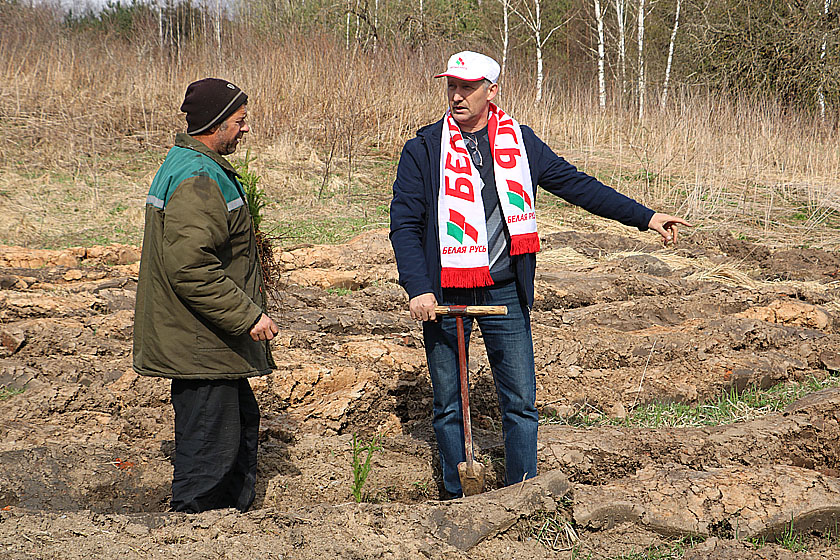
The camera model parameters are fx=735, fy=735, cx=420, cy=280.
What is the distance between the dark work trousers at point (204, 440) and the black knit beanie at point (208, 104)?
3.29 ft

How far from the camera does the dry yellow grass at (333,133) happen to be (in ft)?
36.0

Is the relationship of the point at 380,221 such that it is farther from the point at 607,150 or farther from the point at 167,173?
the point at 167,173

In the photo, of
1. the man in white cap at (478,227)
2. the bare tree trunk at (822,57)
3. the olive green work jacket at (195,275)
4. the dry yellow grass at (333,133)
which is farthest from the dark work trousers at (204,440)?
the bare tree trunk at (822,57)

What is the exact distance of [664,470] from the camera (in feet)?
10.9

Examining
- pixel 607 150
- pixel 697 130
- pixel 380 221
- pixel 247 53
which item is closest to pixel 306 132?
pixel 247 53

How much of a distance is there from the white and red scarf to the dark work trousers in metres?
1.02

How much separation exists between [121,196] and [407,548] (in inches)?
370

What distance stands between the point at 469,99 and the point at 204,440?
174cm

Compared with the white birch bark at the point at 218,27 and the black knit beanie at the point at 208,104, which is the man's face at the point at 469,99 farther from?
the white birch bark at the point at 218,27

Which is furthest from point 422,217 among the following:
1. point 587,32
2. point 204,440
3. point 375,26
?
point 587,32

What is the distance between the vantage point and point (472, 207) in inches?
120

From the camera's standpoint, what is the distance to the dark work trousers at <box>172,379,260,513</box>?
2881 millimetres

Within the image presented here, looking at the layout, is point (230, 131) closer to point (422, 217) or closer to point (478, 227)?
point (422, 217)

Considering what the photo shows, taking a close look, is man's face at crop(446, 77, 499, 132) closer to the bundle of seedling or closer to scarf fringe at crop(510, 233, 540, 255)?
scarf fringe at crop(510, 233, 540, 255)
